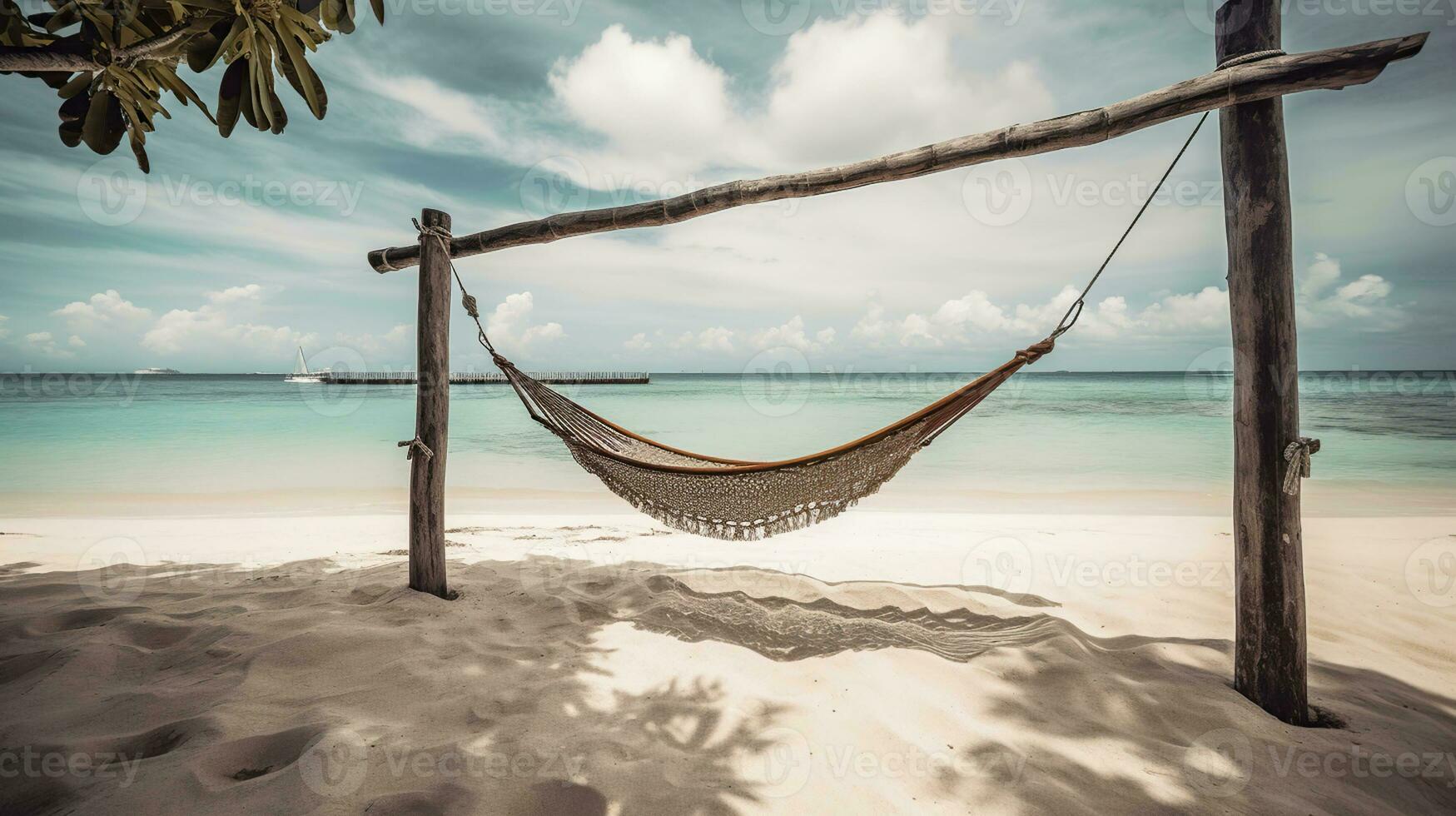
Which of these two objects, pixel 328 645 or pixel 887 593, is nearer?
pixel 328 645

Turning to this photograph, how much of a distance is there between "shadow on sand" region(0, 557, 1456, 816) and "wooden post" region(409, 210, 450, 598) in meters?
0.12

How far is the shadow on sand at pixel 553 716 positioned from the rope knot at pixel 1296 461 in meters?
0.55

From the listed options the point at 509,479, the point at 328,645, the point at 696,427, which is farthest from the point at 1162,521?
the point at 696,427

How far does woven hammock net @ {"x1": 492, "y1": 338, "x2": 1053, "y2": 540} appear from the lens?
1.75 metres

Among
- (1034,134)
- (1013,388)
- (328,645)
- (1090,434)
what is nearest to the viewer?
(1034,134)

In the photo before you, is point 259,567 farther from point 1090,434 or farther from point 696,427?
point 1090,434

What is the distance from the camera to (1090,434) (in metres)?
9.89

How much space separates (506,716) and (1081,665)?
1.49 meters

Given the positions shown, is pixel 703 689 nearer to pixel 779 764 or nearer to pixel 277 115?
pixel 779 764

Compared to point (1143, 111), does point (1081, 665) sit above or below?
below
